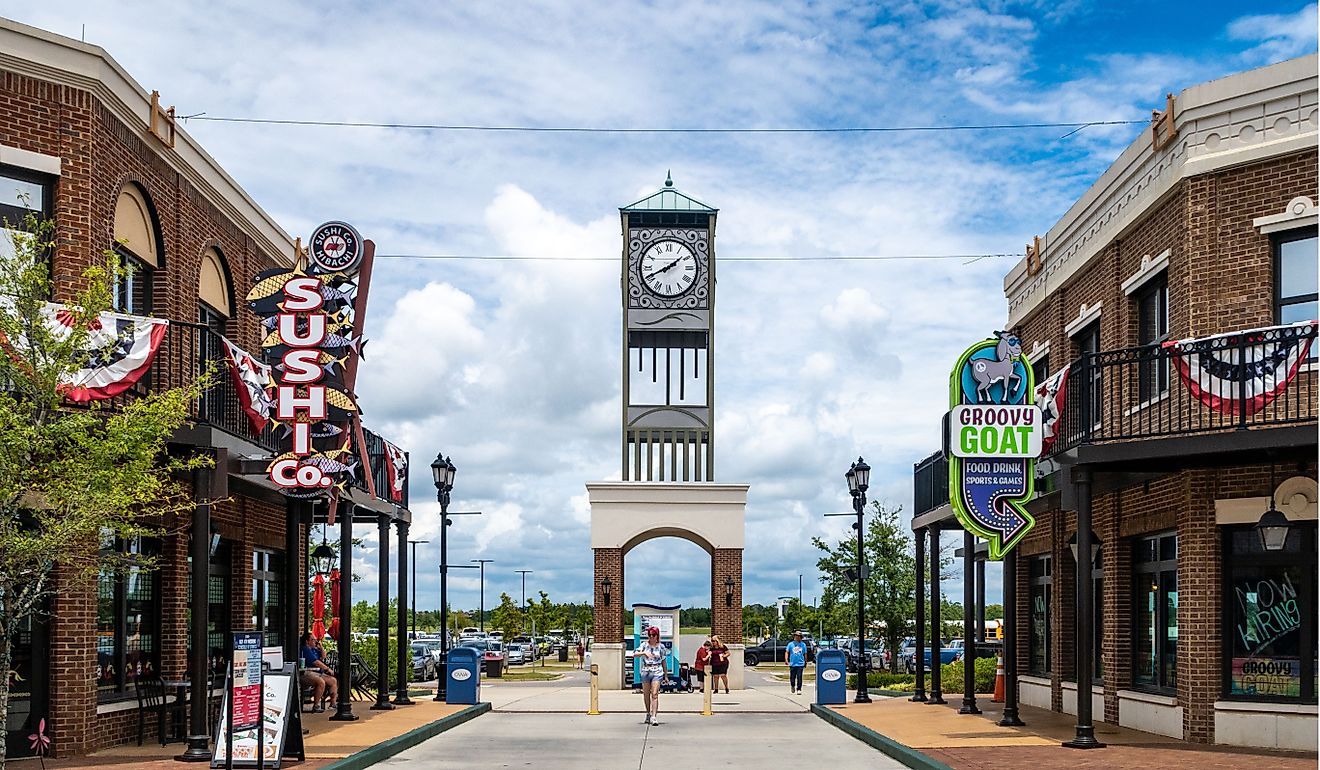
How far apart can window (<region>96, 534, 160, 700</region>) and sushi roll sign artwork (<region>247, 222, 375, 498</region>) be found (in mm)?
2346

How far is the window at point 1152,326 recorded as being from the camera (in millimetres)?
21344

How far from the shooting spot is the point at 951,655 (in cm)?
5538

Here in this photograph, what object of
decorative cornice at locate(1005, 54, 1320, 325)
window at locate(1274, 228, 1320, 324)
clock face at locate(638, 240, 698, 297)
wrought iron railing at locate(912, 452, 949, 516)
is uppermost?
clock face at locate(638, 240, 698, 297)

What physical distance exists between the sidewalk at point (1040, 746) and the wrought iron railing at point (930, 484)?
4131 mm

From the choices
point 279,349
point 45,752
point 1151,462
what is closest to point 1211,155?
point 1151,462

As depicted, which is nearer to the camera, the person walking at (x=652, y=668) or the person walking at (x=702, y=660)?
the person walking at (x=652, y=668)

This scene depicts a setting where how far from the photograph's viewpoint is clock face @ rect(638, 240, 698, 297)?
44719 millimetres

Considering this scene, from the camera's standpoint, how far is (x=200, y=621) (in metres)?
18.0

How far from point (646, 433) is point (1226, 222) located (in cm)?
2606

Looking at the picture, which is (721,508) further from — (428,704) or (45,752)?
(45,752)

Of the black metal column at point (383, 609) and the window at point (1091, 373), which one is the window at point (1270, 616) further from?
the black metal column at point (383, 609)

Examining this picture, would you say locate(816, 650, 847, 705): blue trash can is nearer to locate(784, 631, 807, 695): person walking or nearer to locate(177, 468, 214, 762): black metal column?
locate(784, 631, 807, 695): person walking

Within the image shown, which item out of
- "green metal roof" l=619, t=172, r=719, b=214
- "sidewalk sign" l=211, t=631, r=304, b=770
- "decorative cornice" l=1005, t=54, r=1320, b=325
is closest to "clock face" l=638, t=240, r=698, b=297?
"green metal roof" l=619, t=172, r=719, b=214

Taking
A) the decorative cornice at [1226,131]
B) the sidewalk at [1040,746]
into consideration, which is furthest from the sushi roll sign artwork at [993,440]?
the decorative cornice at [1226,131]
